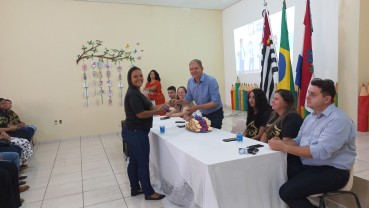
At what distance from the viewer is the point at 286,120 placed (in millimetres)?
2283

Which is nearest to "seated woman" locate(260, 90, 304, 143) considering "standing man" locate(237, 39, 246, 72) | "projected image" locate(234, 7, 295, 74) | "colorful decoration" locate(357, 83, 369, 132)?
"colorful decoration" locate(357, 83, 369, 132)

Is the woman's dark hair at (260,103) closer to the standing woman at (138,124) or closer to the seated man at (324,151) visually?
the seated man at (324,151)

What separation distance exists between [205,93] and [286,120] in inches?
50.4

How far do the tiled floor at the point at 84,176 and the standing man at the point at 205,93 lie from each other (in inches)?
11.7

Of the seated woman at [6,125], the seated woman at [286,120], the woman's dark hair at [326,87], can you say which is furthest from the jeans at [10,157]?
the woman's dark hair at [326,87]

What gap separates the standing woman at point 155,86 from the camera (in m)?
6.48

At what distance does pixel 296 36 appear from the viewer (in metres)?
5.46

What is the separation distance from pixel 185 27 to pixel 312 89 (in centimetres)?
583

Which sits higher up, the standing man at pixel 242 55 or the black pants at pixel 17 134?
the standing man at pixel 242 55

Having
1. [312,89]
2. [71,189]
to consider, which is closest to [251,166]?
[312,89]

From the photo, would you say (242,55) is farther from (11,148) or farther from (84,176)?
(11,148)

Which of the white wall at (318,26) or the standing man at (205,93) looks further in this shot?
the white wall at (318,26)

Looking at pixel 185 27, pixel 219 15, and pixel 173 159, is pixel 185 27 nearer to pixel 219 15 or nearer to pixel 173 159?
pixel 219 15

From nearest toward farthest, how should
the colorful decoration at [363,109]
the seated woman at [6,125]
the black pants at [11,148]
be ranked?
the black pants at [11,148] → the seated woman at [6,125] → the colorful decoration at [363,109]
